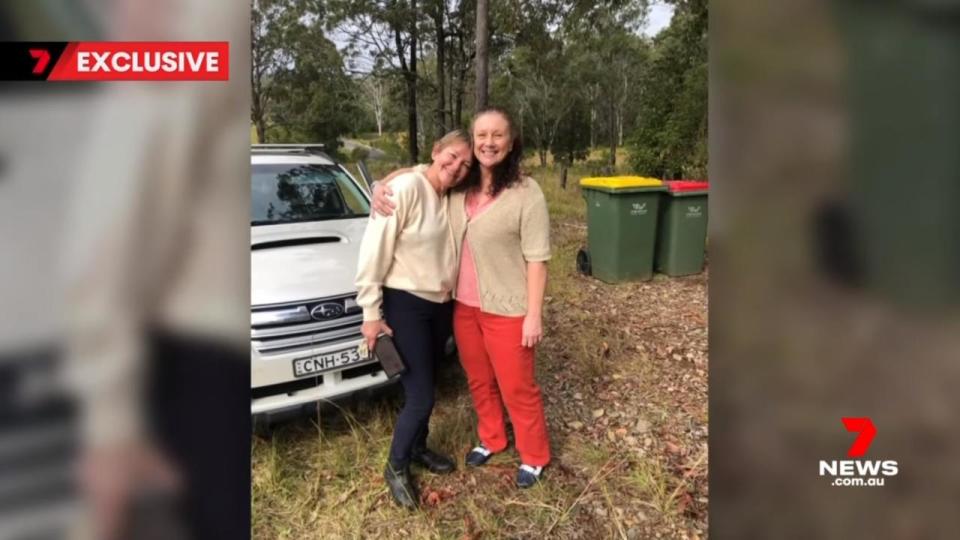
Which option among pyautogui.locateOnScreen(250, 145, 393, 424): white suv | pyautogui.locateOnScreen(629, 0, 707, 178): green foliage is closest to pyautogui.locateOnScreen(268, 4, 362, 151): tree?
pyautogui.locateOnScreen(629, 0, 707, 178): green foliage

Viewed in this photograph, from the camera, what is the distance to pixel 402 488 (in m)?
2.60

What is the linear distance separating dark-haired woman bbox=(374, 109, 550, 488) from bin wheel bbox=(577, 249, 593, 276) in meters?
3.73

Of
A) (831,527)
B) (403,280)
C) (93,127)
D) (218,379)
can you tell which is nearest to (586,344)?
(403,280)

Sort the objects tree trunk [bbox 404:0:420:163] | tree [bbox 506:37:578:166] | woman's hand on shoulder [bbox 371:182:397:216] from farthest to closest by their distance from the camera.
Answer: tree trunk [bbox 404:0:420:163]
tree [bbox 506:37:578:166]
woman's hand on shoulder [bbox 371:182:397:216]

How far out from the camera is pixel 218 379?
154cm

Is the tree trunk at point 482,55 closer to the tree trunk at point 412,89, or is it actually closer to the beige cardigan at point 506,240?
the beige cardigan at point 506,240

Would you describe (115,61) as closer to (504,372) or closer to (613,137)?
(504,372)

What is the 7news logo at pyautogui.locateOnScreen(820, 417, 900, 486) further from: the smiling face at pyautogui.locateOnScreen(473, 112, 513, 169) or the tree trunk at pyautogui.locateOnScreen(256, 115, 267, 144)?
the tree trunk at pyautogui.locateOnScreen(256, 115, 267, 144)

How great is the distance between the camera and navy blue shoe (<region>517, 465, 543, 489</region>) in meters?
2.72

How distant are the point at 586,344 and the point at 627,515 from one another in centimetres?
176

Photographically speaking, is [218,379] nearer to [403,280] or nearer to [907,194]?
[403,280]

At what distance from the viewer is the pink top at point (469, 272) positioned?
8.16 ft

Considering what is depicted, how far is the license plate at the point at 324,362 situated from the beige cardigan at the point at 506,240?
749 millimetres

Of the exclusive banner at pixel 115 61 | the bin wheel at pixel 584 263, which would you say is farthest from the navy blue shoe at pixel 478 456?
the bin wheel at pixel 584 263
